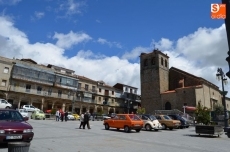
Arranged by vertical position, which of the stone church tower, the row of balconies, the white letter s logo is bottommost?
the white letter s logo

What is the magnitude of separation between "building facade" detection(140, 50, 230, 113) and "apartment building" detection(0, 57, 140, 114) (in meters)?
13.8

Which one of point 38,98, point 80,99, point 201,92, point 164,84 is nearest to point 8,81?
point 38,98

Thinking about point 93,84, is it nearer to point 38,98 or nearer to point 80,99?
point 80,99

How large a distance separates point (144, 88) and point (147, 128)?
3680cm

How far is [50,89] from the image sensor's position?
51562 millimetres

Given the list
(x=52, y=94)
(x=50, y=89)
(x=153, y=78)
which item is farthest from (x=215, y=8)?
(x=153, y=78)

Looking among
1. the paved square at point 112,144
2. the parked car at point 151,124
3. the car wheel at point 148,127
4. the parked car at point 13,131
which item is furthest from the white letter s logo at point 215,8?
the car wheel at point 148,127

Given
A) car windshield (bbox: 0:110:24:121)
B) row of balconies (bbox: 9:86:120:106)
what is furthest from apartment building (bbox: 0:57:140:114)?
car windshield (bbox: 0:110:24:121)

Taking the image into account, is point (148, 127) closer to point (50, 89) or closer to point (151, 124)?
point (151, 124)

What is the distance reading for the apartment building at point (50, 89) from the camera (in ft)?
146

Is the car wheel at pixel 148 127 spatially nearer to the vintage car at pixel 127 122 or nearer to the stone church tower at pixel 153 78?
the vintage car at pixel 127 122

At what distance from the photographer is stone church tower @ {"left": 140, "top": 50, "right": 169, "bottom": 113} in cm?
5500

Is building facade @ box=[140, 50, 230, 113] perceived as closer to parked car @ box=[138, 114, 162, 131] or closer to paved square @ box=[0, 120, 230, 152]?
parked car @ box=[138, 114, 162, 131]

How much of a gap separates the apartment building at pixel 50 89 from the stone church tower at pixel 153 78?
1383 cm
